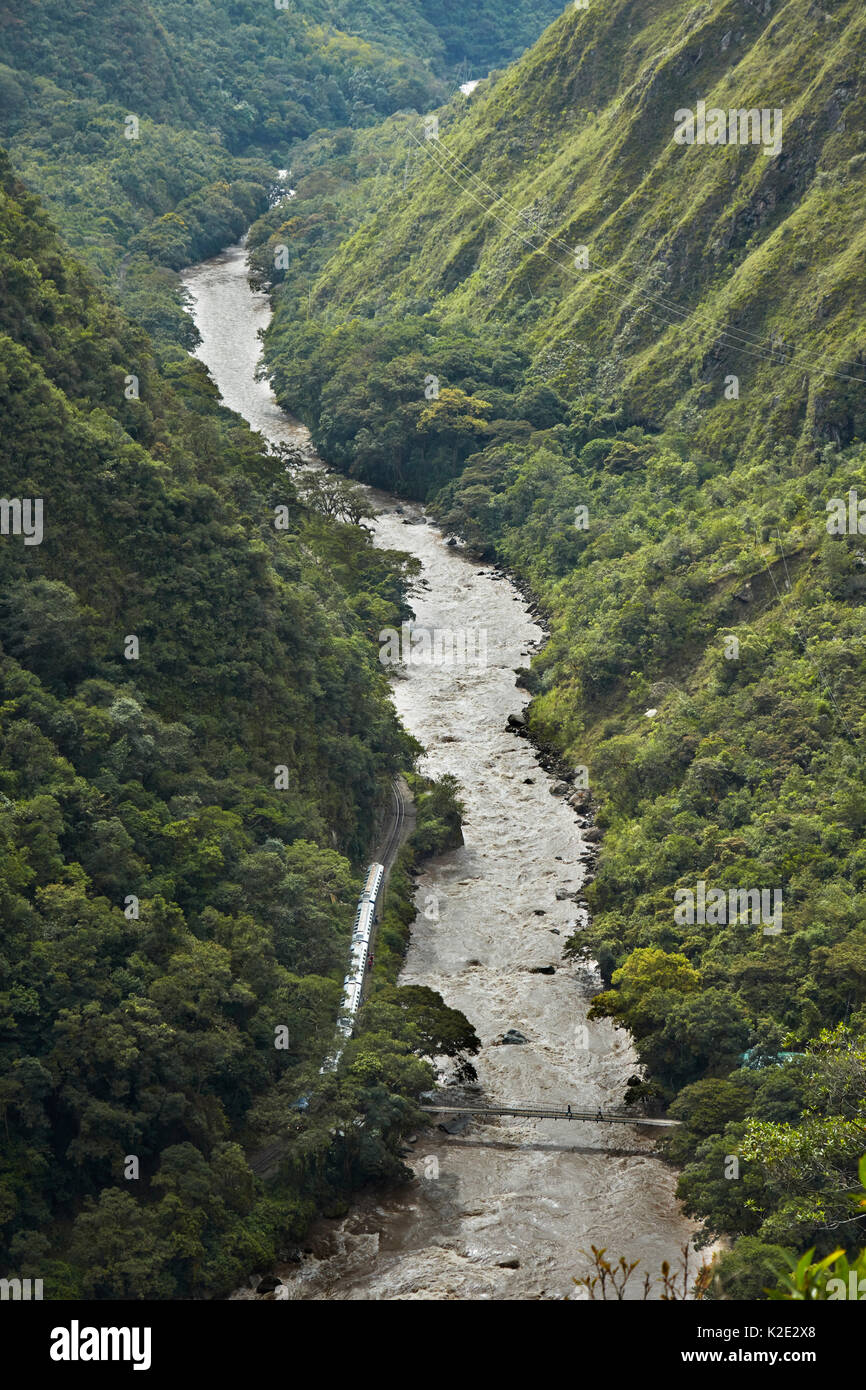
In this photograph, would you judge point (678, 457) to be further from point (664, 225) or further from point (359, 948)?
point (359, 948)

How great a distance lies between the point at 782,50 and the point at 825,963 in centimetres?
6829

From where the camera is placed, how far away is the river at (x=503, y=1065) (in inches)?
1524

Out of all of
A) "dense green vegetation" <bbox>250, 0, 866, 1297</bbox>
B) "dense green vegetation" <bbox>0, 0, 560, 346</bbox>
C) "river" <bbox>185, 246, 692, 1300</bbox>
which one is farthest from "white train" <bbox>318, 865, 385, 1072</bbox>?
"dense green vegetation" <bbox>0, 0, 560, 346</bbox>

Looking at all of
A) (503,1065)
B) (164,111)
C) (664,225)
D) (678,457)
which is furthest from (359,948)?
(164,111)

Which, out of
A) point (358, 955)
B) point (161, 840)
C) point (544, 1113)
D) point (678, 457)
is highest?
point (678, 457)

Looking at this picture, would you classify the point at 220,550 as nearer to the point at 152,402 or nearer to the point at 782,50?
the point at 152,402

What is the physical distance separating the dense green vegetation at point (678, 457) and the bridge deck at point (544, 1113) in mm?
834

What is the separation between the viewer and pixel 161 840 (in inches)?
1820

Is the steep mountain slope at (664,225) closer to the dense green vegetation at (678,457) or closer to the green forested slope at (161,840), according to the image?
the dense green vegetation at (678,457)

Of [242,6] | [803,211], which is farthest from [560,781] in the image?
[242,6]

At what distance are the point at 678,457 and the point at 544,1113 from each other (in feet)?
156

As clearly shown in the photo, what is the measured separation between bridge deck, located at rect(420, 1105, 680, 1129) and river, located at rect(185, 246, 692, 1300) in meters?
0.31

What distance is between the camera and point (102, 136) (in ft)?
467

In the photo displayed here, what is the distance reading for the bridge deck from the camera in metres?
45.1
